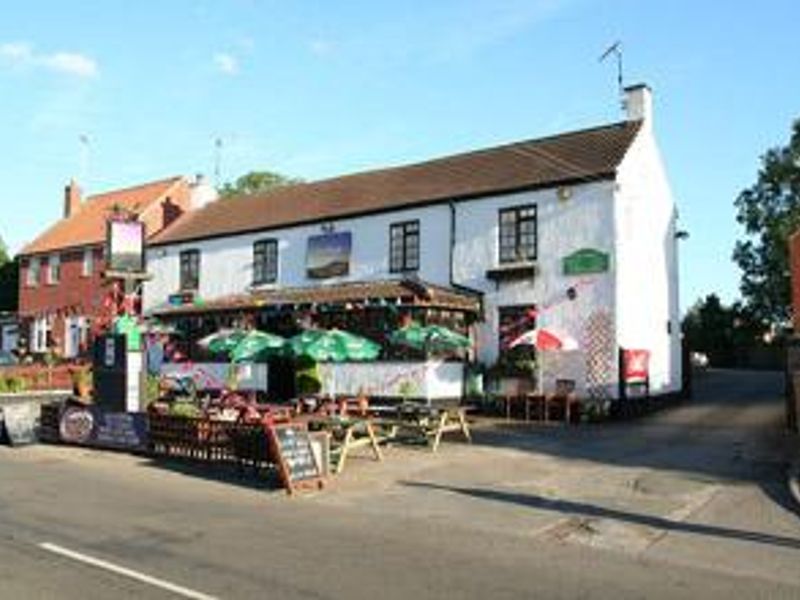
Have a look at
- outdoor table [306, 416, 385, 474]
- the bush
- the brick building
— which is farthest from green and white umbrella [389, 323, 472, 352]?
the brick building

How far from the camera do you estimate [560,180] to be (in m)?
28.4

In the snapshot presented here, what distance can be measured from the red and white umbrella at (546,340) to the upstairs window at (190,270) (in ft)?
47.8

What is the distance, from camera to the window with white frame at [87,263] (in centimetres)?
4678

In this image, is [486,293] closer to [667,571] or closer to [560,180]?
[560,180]

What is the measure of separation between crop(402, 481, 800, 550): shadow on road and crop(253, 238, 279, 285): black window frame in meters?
20.2

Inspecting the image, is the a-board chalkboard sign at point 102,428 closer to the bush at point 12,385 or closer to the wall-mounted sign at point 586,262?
the wall-mounted sign at point 586,262

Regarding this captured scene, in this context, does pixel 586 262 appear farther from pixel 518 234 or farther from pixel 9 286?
pixel 9 286

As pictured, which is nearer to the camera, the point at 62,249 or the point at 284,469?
the point at 284,469

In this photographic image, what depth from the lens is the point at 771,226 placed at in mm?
47625

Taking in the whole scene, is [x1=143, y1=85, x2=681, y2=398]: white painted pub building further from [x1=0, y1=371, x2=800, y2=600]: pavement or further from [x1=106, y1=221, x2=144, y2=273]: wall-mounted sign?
[x1=0, y1=371, x2=800, y2=600]: pavement

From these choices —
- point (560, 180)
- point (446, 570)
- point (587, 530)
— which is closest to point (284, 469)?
point (587, 530)

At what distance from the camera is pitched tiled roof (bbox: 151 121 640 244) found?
2914 cm

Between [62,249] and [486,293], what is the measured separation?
2533cm

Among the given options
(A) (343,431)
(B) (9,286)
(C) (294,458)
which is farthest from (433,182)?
(B) (9,286)
